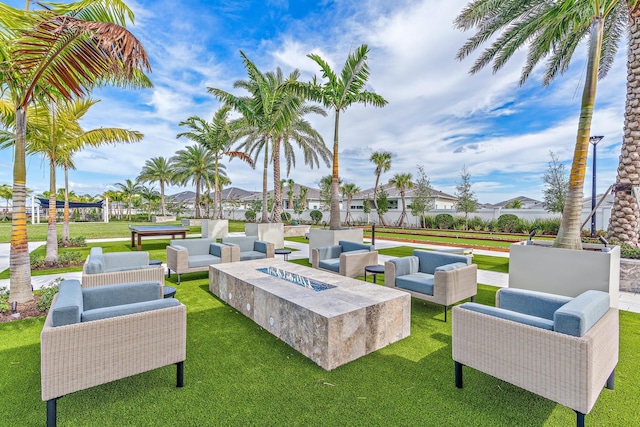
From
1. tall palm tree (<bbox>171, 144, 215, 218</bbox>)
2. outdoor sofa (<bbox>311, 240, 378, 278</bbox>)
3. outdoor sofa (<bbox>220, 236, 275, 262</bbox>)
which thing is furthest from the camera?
tall palm tree (<bbox>171, 144, 215, 218</bbox>)

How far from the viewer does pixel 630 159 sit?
656 cm

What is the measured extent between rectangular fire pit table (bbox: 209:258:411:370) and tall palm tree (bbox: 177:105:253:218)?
11.6m

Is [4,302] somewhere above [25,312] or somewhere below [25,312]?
above

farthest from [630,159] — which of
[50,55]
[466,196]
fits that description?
[466,196]

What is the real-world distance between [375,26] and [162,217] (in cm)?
3248

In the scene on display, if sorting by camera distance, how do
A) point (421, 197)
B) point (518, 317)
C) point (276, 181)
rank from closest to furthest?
point (518, 317) < point (276, 181) < point (421, 197)

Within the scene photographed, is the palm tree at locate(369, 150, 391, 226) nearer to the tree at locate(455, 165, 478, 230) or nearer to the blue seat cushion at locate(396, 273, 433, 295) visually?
the tree at locate(455, 165, 478, 230)

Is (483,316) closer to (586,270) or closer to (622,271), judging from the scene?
(586,270)

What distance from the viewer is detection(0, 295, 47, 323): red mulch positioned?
417cm

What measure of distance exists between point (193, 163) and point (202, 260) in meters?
23.5

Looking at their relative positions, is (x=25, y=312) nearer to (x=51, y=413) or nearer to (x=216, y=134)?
(x=51, y=413)

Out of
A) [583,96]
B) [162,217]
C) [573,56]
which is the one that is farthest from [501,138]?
[162,217]

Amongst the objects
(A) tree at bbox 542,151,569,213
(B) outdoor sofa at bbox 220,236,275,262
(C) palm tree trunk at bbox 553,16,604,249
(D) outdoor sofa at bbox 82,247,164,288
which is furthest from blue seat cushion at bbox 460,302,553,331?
(A) tree at bbox 542,151,569,213

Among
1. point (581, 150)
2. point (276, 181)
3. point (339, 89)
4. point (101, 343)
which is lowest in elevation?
point (101, 343)
